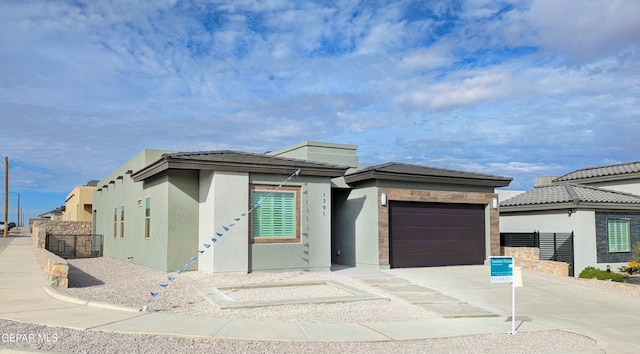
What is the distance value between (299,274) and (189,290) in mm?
3900

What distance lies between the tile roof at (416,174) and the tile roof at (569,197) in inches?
101

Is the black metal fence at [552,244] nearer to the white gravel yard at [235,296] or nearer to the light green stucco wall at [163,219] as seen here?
the white gravel yard at [235,296]

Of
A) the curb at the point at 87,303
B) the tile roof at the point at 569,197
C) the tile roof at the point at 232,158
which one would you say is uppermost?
the tile roof at the point at 232,158

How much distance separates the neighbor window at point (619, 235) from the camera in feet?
69.4

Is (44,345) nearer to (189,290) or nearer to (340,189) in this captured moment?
(189,290)

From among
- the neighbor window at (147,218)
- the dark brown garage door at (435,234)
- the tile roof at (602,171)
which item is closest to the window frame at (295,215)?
the dark brown garage door at (435,234)

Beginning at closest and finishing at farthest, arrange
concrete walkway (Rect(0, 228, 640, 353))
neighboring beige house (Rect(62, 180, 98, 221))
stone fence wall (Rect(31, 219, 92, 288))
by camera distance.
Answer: concrete walkway (Rect(0, 228, 640, 353)), stone fence wall (Rect(31, 219, 92, 288)), neighboring beige house (Rect(62, 180, 98, 221))

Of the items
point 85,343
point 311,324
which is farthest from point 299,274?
point 85,343

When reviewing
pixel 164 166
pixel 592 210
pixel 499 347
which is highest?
pixel 164 166

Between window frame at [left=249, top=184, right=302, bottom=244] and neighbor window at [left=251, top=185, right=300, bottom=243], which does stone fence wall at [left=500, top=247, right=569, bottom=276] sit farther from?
neighbor window at [left=251, top=185, right=300, bottom=243]

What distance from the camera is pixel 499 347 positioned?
8.52 metres

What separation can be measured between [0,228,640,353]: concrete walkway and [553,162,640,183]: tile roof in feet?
49.8

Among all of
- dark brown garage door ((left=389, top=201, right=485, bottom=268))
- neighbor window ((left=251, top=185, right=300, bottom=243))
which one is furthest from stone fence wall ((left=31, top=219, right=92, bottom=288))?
dark brown garage door ((left=389, top=201, right=485, bottom=268))

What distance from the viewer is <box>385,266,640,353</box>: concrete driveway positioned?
33.5ft
